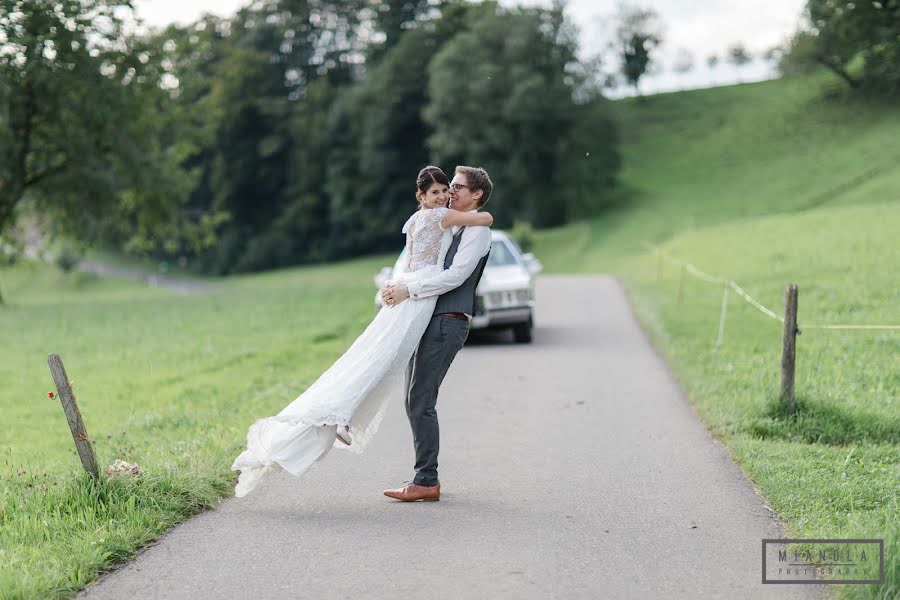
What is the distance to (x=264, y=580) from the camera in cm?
484

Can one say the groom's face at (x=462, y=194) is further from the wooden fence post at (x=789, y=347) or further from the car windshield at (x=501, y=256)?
the car windshield at (x=501, y=256)

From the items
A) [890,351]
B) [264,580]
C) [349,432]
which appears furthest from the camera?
[890,351]

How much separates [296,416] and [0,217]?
27735 millimetres

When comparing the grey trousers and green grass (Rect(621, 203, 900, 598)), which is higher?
the grey trousers

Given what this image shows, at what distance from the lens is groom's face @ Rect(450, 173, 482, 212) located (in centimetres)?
643

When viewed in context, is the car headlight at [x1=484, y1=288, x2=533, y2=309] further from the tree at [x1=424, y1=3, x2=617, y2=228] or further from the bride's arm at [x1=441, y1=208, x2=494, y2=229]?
the tree at [x1=424, y1=3, x2=617, y2=228]

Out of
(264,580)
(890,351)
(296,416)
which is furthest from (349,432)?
(890,351)

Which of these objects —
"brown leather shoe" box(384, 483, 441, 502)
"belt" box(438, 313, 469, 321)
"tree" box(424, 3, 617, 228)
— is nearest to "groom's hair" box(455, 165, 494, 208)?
"belt" box(438, 313, 469, 321)

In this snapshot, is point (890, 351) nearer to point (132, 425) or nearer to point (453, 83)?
point (132, 425)

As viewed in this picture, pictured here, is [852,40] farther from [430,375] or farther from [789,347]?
[430,375]

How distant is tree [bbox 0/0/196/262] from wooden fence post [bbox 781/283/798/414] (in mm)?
22946

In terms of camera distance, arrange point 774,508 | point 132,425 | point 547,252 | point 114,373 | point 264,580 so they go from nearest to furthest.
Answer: point 264,580 < point 774,508 < point 132,425 < point 114,373 < point 547,252

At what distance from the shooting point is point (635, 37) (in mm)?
80375

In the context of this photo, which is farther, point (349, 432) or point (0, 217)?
point (0, 217)
